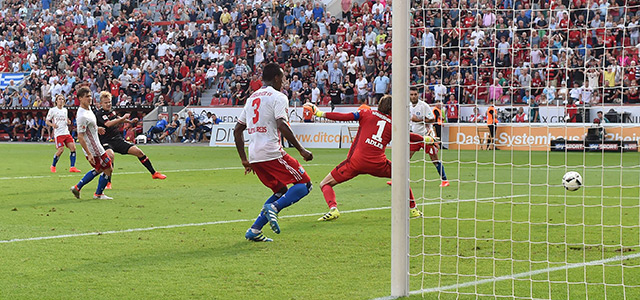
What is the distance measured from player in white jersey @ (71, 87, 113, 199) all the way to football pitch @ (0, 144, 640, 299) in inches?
12.4

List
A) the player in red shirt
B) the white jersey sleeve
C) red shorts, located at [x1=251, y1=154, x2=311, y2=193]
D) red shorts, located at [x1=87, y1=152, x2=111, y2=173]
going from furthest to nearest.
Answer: the white jersey sleeve
red shorts, located at [x1=87, y1=152, x2=111, y2=173]
the player in red shirt
red shorts, located at [x1=251, y1=154, x2=311, y2=193]

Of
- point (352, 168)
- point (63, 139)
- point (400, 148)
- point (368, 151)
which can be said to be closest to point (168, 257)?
point (400, 148)

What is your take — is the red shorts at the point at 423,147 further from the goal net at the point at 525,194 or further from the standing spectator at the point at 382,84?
the standing spectator at the point at 382,84

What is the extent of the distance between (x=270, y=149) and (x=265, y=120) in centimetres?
31

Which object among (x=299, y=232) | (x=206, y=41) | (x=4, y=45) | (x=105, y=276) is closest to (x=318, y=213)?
(x=299, y=232)

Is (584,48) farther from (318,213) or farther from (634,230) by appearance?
(318,213)

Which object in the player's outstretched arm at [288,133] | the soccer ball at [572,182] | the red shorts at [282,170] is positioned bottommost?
A: the soccer ball at [572,182]

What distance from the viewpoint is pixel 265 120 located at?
28.3 ft

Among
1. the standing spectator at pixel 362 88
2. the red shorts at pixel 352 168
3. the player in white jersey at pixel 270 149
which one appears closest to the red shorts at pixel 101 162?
the red shorts at pixel 352 168

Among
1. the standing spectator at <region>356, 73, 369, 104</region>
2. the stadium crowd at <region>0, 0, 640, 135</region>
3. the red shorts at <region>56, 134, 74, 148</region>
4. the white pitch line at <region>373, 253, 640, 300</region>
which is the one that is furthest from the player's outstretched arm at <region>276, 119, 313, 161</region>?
the standing spectator at <region>356, 73, 369, 104</region>

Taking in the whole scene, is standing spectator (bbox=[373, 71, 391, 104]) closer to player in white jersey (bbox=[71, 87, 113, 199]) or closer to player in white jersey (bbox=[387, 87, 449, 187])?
player in white jersey (bbox=[387, 87, 449, 187])

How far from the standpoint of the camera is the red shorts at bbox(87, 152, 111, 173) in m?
13.4

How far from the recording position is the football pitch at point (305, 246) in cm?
636

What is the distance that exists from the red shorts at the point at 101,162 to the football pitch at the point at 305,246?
0.57m
